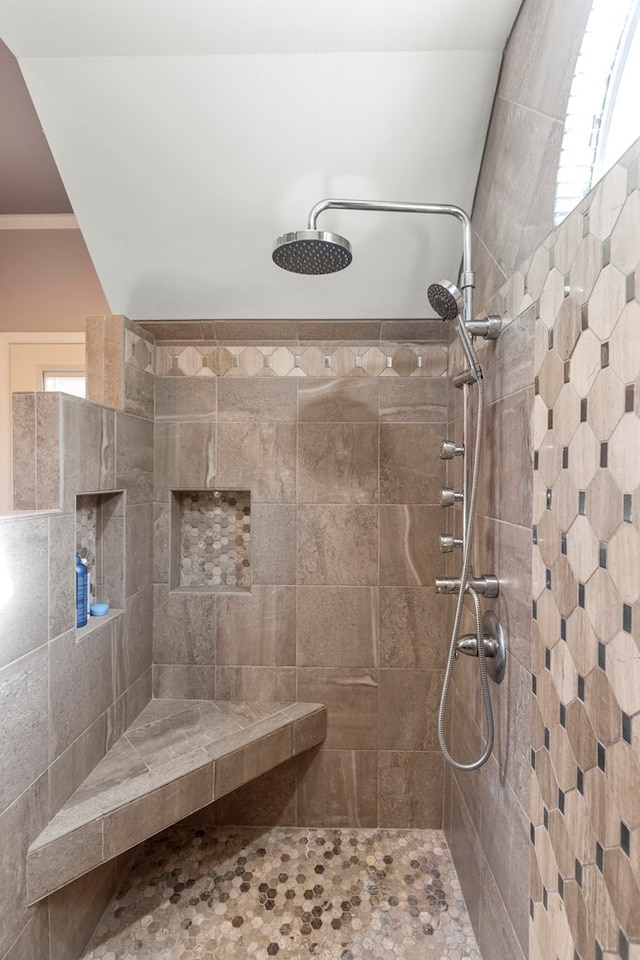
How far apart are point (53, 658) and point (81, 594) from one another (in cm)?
25

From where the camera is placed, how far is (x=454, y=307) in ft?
3.88

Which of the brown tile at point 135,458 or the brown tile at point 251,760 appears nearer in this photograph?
the brown tile at point 251,760

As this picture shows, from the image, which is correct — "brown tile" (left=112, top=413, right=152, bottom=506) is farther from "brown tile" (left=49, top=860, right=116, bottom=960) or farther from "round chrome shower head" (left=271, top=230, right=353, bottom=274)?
"brown tile" (left=49, top=860, right=116, bottom=960)

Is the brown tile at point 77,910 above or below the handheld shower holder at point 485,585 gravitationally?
below

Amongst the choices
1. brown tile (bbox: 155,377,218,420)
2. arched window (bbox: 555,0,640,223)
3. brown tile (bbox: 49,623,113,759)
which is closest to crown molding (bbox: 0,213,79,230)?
brown tile (bbox: 155,377,218,420)

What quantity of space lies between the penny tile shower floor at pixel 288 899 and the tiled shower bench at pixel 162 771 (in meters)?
0.38

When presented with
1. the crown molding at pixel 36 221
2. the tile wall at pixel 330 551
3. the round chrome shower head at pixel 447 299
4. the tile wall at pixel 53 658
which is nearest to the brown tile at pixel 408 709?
the tile wall at pixel 330 551

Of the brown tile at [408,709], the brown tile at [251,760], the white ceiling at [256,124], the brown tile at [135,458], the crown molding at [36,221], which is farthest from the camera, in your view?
the crown molding at [36,221]

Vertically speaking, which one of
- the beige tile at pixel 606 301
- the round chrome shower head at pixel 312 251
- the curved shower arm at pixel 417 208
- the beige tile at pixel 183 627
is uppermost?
the curved shower arm at pixel 417 208

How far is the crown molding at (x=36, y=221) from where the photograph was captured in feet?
7.25

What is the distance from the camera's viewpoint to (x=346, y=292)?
1.67 m

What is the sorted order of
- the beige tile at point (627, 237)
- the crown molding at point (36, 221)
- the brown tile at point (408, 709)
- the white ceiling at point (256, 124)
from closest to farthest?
the beige tile at point (627, 237), the white ceiling at point (256, 124), the brown tile at point (408, 709), the crown molding at point (36, 221)

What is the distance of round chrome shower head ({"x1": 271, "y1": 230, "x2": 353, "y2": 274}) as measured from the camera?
105 cm

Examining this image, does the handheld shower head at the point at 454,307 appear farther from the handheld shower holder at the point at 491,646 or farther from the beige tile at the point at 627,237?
the handheld shower holder at the point at 491,646
